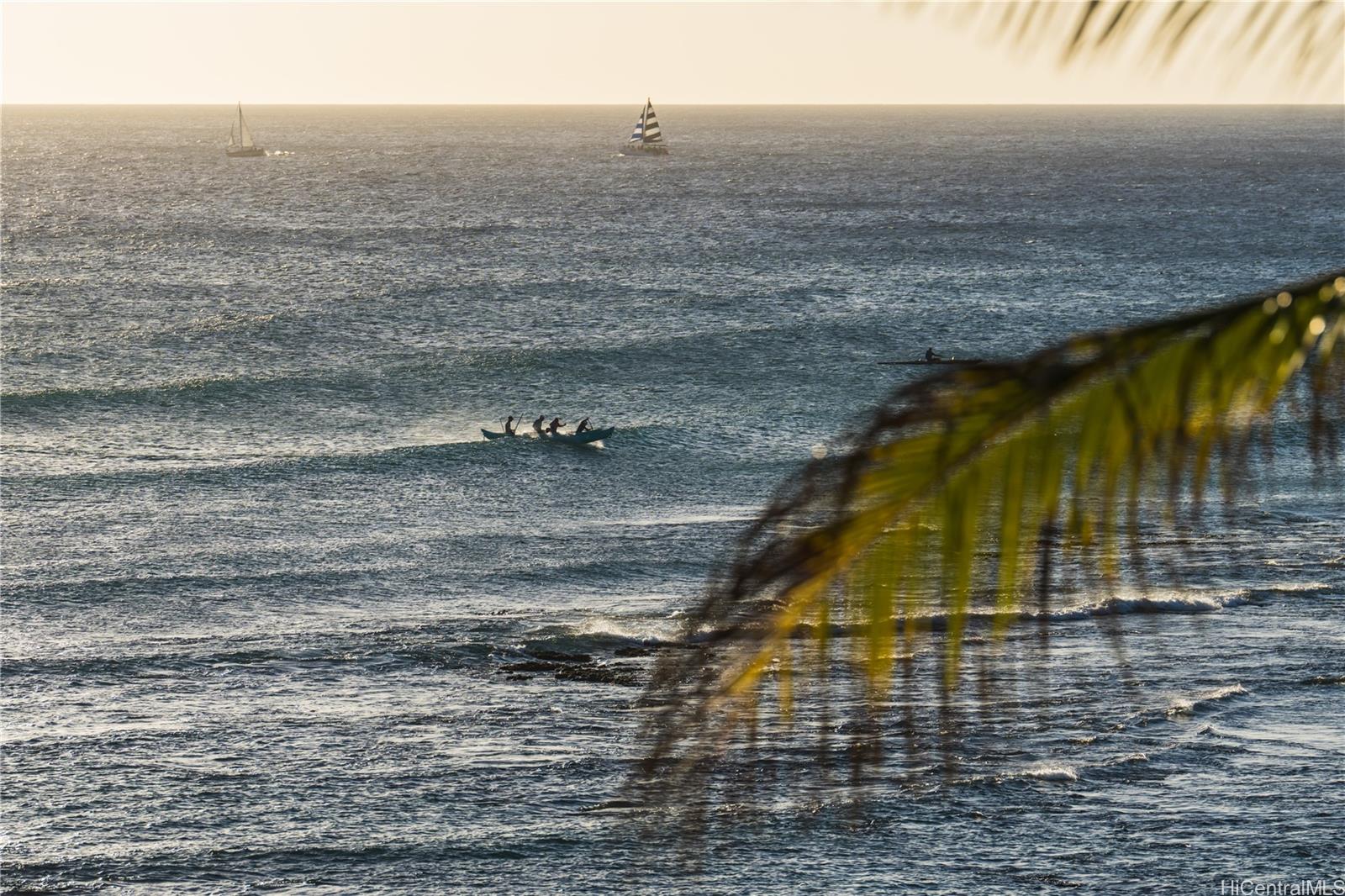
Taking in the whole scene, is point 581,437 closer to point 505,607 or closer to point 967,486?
point 505,607

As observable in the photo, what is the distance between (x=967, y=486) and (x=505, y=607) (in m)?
35.1

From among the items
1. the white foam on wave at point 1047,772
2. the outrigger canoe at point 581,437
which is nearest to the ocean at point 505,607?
the white foam on wave at point 1047,772

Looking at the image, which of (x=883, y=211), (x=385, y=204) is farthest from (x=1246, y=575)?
(x=385, y=204)

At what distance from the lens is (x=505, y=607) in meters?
36.2

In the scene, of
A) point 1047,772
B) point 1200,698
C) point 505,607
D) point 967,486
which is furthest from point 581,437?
point 967,486

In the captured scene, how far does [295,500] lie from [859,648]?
48.5 meters

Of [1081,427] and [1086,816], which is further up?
[1081,427]

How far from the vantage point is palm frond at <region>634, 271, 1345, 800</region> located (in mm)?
1496

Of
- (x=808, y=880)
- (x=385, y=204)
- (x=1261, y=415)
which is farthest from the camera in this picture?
(x=385, y=204)

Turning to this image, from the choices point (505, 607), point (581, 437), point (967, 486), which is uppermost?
point (967, 486)

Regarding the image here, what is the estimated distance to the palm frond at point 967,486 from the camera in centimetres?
150

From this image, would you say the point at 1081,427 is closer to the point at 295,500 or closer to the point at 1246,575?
the point at 1246,575

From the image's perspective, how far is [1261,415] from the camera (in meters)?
1.64

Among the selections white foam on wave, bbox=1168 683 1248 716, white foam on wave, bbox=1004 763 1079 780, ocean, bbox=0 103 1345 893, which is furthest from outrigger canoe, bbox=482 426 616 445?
white foam on wave, bbox=1004 763 1079 780
